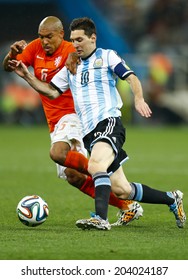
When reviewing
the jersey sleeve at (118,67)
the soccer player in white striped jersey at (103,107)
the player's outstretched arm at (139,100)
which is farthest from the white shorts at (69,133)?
the player's outstretched arm at (139,100)

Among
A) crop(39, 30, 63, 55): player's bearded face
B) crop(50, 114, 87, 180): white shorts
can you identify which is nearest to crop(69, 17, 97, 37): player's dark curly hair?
crop(39, 30, 63, 55): player's bearded face

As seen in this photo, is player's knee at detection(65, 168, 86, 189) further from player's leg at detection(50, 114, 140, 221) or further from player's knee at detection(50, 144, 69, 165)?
player's knee at detection(50, 144, 69, 165)

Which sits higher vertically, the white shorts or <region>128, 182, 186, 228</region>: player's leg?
the white shorts

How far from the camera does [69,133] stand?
8.77m

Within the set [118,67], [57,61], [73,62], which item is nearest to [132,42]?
[57,61]

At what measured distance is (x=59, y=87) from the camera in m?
8.36

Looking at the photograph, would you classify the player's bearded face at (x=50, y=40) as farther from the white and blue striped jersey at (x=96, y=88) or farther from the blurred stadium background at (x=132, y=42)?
the blurred stadium background at (x=132, y=42)

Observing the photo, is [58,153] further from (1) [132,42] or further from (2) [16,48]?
(1) [132,42]

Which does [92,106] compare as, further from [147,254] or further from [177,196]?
[147,254]

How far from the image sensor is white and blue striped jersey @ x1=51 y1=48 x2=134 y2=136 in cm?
795

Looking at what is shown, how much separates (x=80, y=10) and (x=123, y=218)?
1899cm

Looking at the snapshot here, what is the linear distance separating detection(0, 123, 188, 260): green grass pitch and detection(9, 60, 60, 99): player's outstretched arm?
4.17 feet
